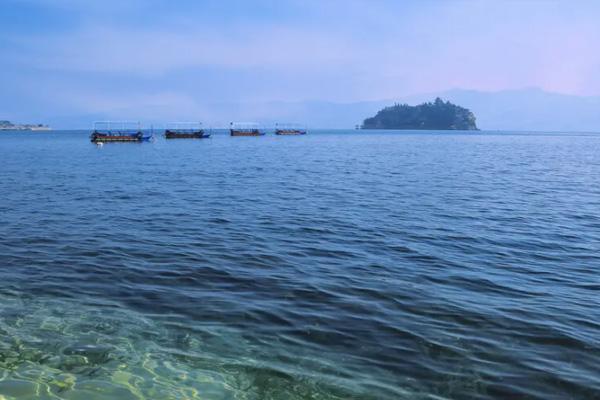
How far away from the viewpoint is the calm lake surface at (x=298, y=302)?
809 cm

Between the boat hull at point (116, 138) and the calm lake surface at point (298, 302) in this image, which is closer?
the calm lake surface at point (298, 302)

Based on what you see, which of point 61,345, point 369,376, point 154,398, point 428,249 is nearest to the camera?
point 154,398

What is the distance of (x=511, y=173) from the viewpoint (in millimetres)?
47844

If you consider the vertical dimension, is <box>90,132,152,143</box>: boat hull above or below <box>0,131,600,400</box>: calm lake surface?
above

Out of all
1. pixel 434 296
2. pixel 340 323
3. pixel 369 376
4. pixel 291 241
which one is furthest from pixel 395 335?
pixel 291 241

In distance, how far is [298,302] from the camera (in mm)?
11828

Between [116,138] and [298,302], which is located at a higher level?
[116,138]

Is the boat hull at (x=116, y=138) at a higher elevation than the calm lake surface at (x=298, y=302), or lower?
higher

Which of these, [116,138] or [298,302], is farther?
[116,138]

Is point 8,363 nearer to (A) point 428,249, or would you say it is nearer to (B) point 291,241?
(B) point 291,241

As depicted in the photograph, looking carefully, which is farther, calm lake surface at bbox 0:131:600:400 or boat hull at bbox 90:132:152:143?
boat hull at bbox 90:132:152:143

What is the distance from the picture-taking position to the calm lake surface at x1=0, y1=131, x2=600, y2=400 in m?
8.09

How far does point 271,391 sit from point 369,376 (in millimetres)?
1744

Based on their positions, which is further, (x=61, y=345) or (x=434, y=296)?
(x=434, y=296)
